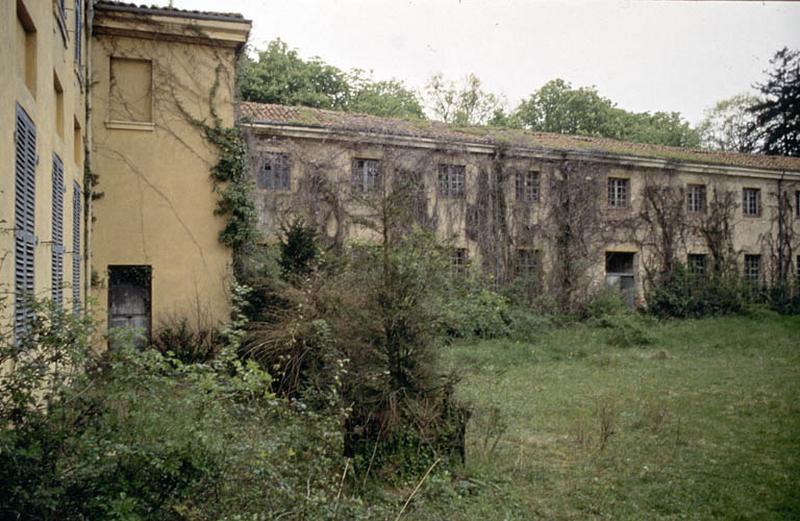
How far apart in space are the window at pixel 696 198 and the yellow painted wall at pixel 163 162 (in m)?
17.6

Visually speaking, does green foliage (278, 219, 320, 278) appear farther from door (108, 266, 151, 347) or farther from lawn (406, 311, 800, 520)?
lawn (406, 311, 800, 520)

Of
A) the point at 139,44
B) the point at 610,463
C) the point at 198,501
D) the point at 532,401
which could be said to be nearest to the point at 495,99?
the point at 139,44

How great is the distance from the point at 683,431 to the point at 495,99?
31.8 m

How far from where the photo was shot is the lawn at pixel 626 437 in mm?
6250

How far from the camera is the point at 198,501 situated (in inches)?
183

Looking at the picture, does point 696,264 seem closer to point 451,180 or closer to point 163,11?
point 451,180

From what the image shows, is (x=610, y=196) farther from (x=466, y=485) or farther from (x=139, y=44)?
(x=466, y=485)

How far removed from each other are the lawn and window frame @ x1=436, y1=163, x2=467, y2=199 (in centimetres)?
621

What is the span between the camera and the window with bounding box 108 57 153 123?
14.0 m

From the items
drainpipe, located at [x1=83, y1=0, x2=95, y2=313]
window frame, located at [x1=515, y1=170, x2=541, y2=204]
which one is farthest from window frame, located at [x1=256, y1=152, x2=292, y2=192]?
window frame, located at [x1=515, y1=170, x2=541, y2=204]

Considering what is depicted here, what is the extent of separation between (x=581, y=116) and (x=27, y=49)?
122ft

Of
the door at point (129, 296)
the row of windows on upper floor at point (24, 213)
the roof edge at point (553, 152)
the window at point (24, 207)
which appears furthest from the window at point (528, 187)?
the window at point (24, 207)

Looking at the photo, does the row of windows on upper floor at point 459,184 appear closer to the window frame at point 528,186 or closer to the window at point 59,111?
the window frame at point 528,186

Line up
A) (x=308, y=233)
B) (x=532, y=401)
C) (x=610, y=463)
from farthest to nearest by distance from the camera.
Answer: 1. (x=308, y=233)
2. (x=532, y=401)
3. (x=610, y=463)
